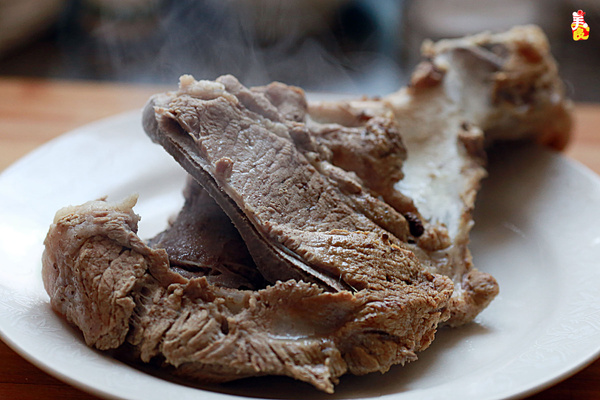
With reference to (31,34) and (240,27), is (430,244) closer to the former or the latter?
(240,27)

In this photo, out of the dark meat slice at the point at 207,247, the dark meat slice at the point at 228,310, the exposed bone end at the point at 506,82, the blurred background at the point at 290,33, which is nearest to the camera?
the dark meat slice at the point at 228,310

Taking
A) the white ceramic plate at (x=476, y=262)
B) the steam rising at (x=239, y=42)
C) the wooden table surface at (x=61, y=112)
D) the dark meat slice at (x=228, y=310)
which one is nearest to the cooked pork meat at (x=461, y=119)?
the white ceramic plate at (x=476, y=262)

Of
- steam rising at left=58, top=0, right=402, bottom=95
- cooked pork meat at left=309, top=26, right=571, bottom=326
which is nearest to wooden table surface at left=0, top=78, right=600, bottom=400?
steam rising at left=58, top=0, right=402, bottom=95

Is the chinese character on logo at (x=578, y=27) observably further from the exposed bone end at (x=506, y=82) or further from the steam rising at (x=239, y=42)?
the steam rising at (x=239, y=42)

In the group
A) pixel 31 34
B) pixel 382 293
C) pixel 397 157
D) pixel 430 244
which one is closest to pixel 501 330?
pixel 430 244

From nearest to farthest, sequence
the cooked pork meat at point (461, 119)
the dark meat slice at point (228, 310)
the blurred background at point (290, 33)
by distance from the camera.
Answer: the dark meat slice at point (228, 310)
the cooked pork meat at point (461, 119)
the blurred background at point (290, 33)

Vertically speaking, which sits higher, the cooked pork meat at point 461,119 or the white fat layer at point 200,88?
the white fat layer at point 200,88

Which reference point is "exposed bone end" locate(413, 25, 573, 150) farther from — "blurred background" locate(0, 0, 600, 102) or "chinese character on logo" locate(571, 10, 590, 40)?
"blurred background" locate(0, 0, 600, 102)
